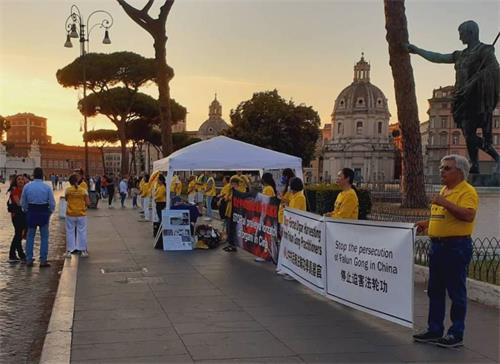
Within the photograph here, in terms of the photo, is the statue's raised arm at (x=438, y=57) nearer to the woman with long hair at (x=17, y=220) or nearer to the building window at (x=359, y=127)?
the woman with long hair at (x=17, y=220)

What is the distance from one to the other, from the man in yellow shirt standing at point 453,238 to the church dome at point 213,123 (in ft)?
460

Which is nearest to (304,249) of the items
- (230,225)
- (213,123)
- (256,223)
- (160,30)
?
(256,223)

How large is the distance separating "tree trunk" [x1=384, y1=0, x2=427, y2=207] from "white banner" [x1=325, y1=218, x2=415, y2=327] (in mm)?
7076

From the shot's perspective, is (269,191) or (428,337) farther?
(269,191)

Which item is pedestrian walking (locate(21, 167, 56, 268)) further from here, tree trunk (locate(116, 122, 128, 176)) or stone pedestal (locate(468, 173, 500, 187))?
tree trunk (locate(116, 122, 128, 176))

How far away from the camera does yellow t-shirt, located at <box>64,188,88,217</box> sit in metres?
11.1

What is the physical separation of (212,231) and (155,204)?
3338 millimetres

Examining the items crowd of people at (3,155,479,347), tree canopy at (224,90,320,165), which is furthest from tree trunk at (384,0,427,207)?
tree canopy at (224,90,320,165)

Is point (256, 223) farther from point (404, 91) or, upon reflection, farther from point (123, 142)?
point (123, 142)

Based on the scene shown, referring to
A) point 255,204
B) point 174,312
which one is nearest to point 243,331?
point 174,312

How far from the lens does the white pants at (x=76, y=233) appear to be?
11.3 meters

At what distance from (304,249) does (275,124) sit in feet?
189

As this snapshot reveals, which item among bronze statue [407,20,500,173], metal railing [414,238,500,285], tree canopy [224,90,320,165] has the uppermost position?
tree canopy [224,90,320,165]

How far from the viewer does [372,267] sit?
232 inches
